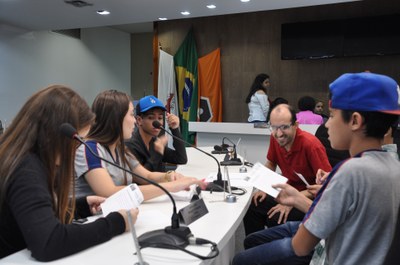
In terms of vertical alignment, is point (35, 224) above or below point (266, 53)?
below

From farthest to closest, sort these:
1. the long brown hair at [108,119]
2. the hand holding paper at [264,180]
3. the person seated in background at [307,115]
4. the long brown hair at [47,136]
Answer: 1. the person seated in background at [307,115]
2. the long brown hair at [108,119]
3. the hand holding paper at [264,180]
4. the long brown hair at [47,136]

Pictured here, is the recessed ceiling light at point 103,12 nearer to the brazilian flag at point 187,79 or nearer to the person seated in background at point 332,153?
the brazilian flag at point 187,79

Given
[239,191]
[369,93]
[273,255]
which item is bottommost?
[273,255]

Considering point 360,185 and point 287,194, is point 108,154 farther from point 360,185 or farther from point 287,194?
point 360,185

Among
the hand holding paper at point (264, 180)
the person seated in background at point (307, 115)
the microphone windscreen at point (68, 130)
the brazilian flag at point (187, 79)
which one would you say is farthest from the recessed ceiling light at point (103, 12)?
the microphone windscreen at point (68, 130)

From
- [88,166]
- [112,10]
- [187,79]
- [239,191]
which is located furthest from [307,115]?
[88,166]

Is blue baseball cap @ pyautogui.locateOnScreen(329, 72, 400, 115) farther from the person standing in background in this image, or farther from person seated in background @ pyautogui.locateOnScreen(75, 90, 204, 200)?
the person standing in background

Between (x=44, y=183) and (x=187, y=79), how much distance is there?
586 cm

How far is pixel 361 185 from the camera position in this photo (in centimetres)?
90

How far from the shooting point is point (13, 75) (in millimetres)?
6438

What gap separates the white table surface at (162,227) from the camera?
98 cm

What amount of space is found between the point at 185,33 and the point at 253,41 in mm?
1353

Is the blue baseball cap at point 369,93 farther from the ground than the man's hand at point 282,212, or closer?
farther from the ground

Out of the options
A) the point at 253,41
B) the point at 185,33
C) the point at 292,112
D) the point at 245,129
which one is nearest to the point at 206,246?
the point at 292,112
